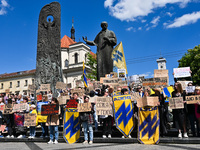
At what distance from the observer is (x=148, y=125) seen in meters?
6.67

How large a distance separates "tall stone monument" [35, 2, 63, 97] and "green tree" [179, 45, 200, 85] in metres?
26.1

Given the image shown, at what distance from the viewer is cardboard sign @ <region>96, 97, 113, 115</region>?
22.9 ft

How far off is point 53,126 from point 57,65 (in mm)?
7258

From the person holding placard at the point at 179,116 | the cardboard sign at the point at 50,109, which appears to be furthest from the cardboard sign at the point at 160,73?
the cardboard sign at the point at 50,109

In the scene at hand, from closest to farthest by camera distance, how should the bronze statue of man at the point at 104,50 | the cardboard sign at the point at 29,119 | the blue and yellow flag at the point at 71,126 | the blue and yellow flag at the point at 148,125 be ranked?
the blue and yellow flag at the point at 148,125 → the blue and yellow flag at the point at 71,126 → the cardboard sign at the point at 29,119 → the bronze statue of man at the point at 104,50

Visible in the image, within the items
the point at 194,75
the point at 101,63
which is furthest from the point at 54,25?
the point at 194,75

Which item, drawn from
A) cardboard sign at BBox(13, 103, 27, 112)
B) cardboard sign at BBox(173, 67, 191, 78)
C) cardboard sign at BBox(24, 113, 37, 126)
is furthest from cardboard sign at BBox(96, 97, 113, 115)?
cardboard sign at BBox(173, 67, 191, 78)

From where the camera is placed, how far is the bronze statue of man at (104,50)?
37.6ft

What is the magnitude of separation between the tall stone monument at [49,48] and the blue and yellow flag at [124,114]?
7.38 m

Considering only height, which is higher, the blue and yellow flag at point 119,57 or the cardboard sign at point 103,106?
the blue and yellow flag at point 119,57

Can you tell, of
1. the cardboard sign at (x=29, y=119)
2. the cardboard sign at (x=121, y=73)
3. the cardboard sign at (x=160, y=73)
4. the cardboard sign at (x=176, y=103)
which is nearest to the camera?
the cardboard sign at (x=176, y=103)

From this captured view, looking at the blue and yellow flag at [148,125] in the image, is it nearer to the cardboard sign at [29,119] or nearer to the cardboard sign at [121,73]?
the cardboard sign at [29,119]

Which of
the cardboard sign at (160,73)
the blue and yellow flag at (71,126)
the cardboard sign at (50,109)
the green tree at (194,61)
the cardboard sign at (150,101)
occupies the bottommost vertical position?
the blue and yellow flag at (71,126)

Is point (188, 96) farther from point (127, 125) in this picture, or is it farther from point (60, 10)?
point (60, 10)
